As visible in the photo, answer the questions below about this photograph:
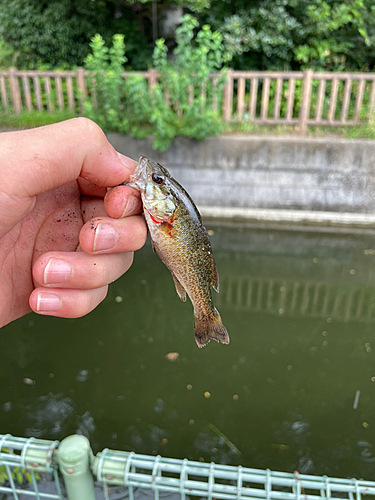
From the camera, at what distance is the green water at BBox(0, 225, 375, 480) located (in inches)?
105

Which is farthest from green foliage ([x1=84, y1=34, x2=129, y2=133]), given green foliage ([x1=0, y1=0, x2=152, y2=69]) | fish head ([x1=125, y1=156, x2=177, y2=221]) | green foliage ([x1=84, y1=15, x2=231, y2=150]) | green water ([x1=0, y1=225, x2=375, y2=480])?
fish head ([x1=125, y1=156, x2=177, y2=221])

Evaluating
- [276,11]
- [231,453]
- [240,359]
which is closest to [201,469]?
[231,453]

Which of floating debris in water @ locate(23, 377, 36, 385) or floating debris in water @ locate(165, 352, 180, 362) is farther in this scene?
floating debris in water @ locate(165, 352, 180, 362)

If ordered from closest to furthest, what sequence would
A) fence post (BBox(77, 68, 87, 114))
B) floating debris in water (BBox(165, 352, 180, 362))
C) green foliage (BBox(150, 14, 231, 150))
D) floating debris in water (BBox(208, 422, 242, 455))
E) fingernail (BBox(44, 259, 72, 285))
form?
fingernail (BBox(44, 259, 72, 285)) < floating debris in water (BBox(208, 422, 242, 455)) < floating debris in water (BBox(165, 352, 180, 362)) < green foliage (BBox(150, 14, 231, 150)) < fence post (BBox(77, 68, 87, 114))

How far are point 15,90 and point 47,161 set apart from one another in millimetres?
6902

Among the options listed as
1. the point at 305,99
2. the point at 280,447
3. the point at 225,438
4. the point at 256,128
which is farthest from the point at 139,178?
the point at 305,99

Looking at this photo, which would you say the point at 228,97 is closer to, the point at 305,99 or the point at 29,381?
the point at 305,99

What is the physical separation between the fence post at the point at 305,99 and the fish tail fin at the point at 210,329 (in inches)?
227

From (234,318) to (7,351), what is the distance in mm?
A: 2249

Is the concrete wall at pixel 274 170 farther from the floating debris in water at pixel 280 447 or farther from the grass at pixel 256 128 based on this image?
the floating debris in water at pixel 280 447

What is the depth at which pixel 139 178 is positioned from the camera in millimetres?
1541

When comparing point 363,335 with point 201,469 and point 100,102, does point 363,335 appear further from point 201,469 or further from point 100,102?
point 100,102

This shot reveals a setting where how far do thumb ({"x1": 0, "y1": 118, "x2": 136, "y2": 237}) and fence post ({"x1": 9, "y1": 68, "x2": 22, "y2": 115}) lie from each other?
6797mm

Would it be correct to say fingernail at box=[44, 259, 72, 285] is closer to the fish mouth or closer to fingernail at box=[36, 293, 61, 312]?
fingernail at box=[36, 293, 61, 312]
